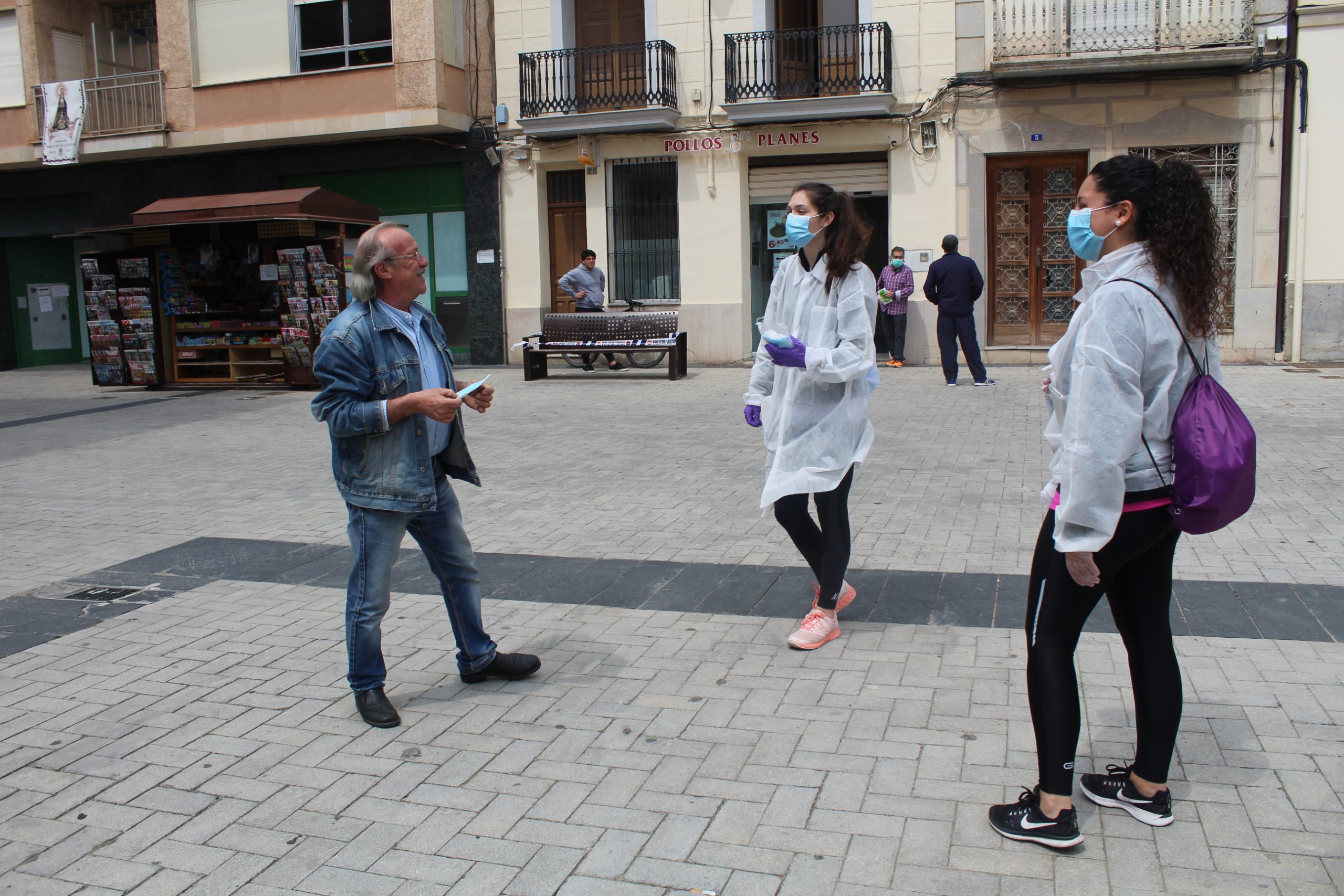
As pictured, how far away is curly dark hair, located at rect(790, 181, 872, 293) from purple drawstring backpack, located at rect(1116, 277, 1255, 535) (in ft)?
5.65

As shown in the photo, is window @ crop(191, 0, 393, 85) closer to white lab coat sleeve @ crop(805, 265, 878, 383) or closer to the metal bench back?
the metal bench back

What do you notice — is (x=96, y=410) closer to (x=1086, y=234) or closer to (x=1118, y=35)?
(x=1086, y=234)

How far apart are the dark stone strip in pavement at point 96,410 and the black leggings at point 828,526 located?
36.7 feet

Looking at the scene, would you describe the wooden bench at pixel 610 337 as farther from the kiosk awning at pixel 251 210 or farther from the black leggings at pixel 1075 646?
the black leggings at pixel 1075 646

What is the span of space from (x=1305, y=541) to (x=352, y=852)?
5.15 meters

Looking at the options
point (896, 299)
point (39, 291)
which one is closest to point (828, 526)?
point (896, 299)

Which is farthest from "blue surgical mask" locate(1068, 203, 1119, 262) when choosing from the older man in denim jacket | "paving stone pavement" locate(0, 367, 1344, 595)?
"paving stone pavement" locate(0, 367, 1344, 595)

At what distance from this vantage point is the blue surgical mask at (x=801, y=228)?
4.45m

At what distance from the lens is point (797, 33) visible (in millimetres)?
17438

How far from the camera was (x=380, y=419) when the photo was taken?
3768 millimetres

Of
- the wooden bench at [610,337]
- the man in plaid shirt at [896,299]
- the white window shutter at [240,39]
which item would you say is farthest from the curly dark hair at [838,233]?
the white window shutter at [240,39]

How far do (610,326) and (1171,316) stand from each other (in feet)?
44.3

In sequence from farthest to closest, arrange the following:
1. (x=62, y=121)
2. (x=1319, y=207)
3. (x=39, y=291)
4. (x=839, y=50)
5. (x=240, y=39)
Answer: (x=39, y=291) < (x=62, y=121) < (x=240, y=39) < (x=839, y=50) < (x=1319, y=207)

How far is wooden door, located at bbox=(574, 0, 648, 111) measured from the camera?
60.2 feet
